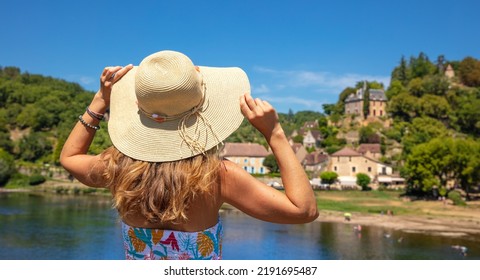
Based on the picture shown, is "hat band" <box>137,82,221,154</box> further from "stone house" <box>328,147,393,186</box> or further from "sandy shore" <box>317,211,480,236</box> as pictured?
"stone house" <box>328,147,393,186</box>

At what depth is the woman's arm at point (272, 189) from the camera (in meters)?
1.83

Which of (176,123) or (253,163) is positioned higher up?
(253,163)

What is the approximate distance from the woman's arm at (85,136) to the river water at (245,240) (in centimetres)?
1868

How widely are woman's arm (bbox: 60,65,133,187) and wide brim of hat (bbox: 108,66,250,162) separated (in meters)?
0.10

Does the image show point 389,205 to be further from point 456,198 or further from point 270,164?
point 270,164

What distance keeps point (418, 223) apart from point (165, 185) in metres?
36.5

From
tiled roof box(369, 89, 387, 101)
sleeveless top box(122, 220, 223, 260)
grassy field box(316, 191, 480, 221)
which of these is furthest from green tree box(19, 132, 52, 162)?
sleeveless top box(122, 220, 223, 260)

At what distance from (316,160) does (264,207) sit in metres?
59.4

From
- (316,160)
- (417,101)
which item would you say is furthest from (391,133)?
(316,160)

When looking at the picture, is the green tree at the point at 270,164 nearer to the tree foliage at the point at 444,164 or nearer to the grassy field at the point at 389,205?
the grassy field at the point at 389,205

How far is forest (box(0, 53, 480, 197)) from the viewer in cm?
4462

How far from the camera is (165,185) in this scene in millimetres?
1850

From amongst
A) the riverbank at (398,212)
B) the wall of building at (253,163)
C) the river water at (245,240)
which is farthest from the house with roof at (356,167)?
the river water at (245,240)

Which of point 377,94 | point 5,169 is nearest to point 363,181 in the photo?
point 377,94
